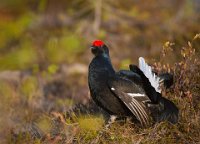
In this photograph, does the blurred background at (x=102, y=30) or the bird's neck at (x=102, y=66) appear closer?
the bird's neck at (x=102, y=66)

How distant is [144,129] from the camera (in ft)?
12.6

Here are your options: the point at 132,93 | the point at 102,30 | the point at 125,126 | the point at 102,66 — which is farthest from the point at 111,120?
the point at 102,30

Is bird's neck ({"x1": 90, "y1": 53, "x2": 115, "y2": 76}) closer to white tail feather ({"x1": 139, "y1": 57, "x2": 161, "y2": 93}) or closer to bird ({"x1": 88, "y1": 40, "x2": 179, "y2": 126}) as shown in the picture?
bird ({"x1": 88, "y1": 40, "x2": 179, "y2": 126})

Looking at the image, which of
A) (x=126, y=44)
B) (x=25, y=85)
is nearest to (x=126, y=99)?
(x=25, y=85)

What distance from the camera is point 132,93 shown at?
13.0 feet

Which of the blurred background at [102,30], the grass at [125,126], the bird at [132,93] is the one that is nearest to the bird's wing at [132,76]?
the bird at [132,93]

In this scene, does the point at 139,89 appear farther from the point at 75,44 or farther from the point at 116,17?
the point at 116,17

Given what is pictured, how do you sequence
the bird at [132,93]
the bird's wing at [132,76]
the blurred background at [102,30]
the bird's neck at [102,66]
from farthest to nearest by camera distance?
the blurred background at [102,30]
the bird's neck at [102,66]
the bird's wing at [132,76]
the bird at [132,93]

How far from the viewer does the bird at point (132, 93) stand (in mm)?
3893

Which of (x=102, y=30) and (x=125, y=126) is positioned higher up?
(x=102, y=30)

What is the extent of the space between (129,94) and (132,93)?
0.02 metres

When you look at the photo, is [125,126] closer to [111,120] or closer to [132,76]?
[111,120]

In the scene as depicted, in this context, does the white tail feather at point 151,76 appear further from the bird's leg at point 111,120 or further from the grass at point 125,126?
the bird's leg at point 111,120

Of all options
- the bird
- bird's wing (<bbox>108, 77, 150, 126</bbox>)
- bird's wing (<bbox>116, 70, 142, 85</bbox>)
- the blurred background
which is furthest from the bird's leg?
the blurred background
